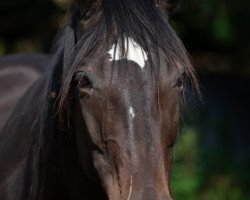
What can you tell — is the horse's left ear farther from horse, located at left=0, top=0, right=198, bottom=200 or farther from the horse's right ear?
the horse's right ear

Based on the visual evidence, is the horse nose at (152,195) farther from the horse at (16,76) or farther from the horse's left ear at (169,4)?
the horse at (16,76)

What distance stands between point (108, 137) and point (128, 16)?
0.60 meters

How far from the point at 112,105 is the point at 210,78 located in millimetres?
8088

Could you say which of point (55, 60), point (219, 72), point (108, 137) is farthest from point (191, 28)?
point (108, 137)

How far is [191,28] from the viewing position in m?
11.3

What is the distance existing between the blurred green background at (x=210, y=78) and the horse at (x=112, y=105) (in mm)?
4433

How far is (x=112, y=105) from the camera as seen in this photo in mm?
3807

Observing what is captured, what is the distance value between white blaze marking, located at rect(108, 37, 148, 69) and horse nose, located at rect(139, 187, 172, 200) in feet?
1.96

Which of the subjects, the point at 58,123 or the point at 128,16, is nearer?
the point at 128,16

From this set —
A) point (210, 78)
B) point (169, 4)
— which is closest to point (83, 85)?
point (169, 4)

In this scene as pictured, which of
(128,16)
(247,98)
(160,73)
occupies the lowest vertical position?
(247,98)

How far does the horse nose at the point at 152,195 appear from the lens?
11.7 ft

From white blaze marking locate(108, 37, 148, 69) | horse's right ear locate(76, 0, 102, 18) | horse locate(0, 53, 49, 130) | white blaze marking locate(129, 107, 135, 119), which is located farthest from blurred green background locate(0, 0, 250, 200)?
white blaze marking locate(129, 107, 135, 119)

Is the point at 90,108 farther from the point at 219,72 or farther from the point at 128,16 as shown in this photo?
the point at 219,72
